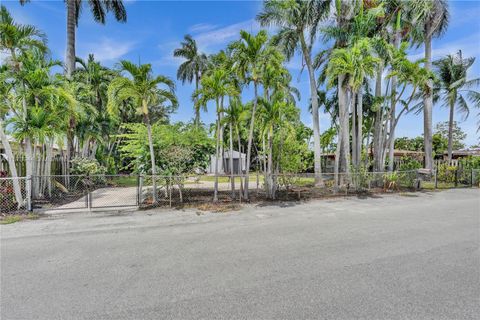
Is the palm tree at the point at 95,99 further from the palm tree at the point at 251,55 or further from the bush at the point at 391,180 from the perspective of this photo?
the bush at the point at 391,180

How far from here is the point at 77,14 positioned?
16453 millimetres

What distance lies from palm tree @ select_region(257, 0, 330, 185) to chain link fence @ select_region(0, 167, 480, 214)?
2024 mm

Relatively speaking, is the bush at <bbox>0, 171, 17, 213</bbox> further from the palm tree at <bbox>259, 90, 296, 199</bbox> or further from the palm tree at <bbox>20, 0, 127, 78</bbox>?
the palm tree at <bbox>259, 90, 296, 199</bbox>

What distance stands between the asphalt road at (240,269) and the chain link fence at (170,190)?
1.82 meters

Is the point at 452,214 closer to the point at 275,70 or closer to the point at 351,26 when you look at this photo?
the point at 275,70

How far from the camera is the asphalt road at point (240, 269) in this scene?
2.86 metres

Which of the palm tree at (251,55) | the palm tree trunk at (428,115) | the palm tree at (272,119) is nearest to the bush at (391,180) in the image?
the palm tree trunk at (428,115)

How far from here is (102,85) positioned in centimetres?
1577

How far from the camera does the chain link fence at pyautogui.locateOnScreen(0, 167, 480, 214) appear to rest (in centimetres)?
847

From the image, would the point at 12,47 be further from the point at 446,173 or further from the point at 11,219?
the point at 446,173

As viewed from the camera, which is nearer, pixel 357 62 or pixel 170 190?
pixel 170 190

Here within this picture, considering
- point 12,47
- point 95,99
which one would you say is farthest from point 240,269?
point 95,99

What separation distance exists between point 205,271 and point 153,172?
616 centimetres

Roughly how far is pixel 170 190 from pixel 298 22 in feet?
36.5
